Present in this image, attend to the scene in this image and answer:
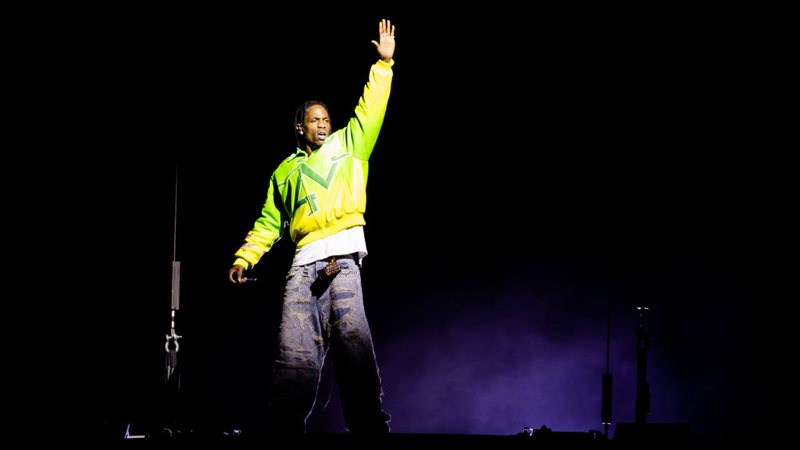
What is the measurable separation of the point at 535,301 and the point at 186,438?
121 inches

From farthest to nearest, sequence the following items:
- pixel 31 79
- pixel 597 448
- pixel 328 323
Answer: pixel 31 79, pixel 328 323, pixel 597 448

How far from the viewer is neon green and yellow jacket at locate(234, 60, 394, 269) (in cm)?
461

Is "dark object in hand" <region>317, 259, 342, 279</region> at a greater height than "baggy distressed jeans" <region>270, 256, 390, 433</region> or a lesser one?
A: greater

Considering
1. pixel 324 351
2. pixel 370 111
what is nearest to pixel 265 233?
pixel 324 351

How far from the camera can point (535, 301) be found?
620 centimetres

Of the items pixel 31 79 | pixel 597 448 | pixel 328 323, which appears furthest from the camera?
pixel 31 79

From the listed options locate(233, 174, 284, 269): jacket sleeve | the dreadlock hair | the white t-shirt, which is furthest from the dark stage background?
the white t-shirt

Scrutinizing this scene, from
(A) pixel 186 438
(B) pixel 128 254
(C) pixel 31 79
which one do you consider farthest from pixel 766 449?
(C) pixel 31 79

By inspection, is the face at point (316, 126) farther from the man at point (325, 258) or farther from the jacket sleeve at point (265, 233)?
the jacket sleeve at point (265, 233)

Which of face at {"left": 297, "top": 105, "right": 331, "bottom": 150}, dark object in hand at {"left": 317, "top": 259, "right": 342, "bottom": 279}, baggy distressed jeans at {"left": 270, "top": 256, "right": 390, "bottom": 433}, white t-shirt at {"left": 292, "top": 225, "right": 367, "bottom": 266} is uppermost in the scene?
face at {"left": 297, "top": 105, "right": 331, "bottom": 150}

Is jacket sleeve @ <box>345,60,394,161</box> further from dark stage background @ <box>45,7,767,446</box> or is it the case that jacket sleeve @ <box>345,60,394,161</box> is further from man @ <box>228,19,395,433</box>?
dark stage background @ <box>45,7,767,446</box>

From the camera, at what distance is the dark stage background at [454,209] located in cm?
594

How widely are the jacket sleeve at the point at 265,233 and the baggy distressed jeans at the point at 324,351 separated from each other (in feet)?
1.33

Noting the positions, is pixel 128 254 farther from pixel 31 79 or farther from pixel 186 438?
pixel 186 438
